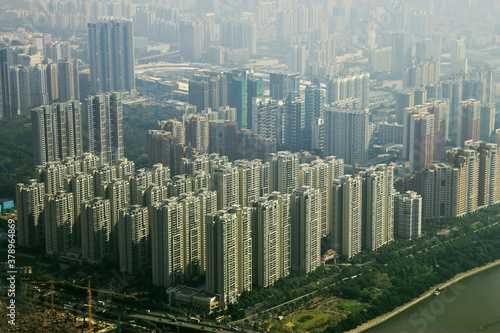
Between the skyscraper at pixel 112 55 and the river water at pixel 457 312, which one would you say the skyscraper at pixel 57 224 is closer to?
the river water at pixel 457 312

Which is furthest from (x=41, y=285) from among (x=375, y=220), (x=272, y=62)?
(x=272, y=62)

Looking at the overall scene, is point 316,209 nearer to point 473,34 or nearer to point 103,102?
point 103,102

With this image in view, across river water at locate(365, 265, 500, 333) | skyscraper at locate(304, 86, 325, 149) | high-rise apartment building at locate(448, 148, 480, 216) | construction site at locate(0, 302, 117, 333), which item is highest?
skyscraper at locate(304, 86, 325, 149)

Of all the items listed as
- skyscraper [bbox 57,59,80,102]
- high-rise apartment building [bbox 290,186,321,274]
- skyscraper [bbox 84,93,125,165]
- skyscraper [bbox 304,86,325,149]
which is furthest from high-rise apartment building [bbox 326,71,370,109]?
high-rise apartment building [bbox 290,186,321,274]

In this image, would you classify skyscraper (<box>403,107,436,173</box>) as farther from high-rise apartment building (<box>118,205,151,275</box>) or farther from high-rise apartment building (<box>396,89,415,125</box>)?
high-rise apartment building (<box>118,205,151,275</box>)

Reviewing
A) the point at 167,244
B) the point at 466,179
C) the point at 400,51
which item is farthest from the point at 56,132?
the point at 400,51

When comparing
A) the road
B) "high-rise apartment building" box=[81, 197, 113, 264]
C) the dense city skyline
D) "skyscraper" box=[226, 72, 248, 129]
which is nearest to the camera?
the road
